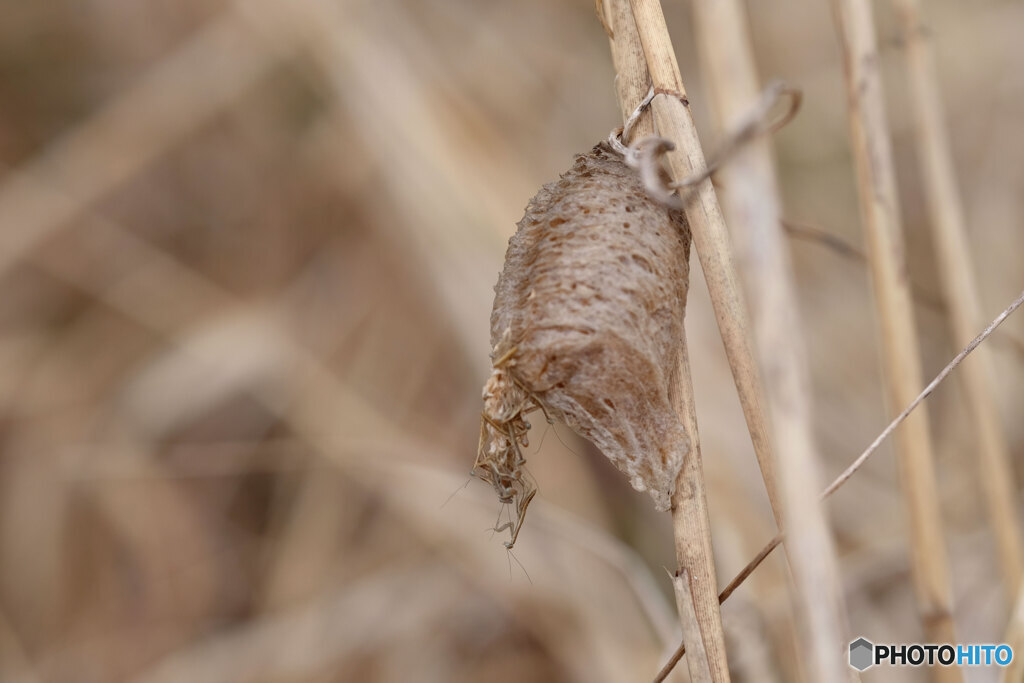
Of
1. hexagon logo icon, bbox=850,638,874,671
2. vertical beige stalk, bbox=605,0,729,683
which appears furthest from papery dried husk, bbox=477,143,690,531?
hexagon logo icon, bbox=850,638,874,671

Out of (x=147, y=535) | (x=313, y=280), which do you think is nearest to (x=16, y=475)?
(x=147, y=535)

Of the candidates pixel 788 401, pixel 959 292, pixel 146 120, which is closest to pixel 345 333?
pixel 146 120

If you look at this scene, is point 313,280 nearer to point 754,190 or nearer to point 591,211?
point 591,211

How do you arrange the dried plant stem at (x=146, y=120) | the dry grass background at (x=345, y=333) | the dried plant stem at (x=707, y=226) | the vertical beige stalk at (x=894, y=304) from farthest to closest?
1. the dried plant stem at (x=146, y=120)
2. the dry grass background at (x=345, y=333)
3. the vertical beige stalk at (x=894, y=304)
4. the dried plant stem at (x=707, y=226)

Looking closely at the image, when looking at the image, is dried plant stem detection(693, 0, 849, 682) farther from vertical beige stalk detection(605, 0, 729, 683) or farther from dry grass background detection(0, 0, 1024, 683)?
dry grass background detection(0, 0, 1024, 683)

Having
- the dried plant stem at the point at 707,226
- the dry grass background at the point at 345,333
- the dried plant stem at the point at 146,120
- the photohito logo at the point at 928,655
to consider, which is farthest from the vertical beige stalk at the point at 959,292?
the dried plant stem at the point at 146,120

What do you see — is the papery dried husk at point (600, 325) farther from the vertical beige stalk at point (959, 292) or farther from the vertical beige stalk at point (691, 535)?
the vertical beige stalk at point (959, 292)

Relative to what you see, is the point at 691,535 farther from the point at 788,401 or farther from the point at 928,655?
the point at 928,655
